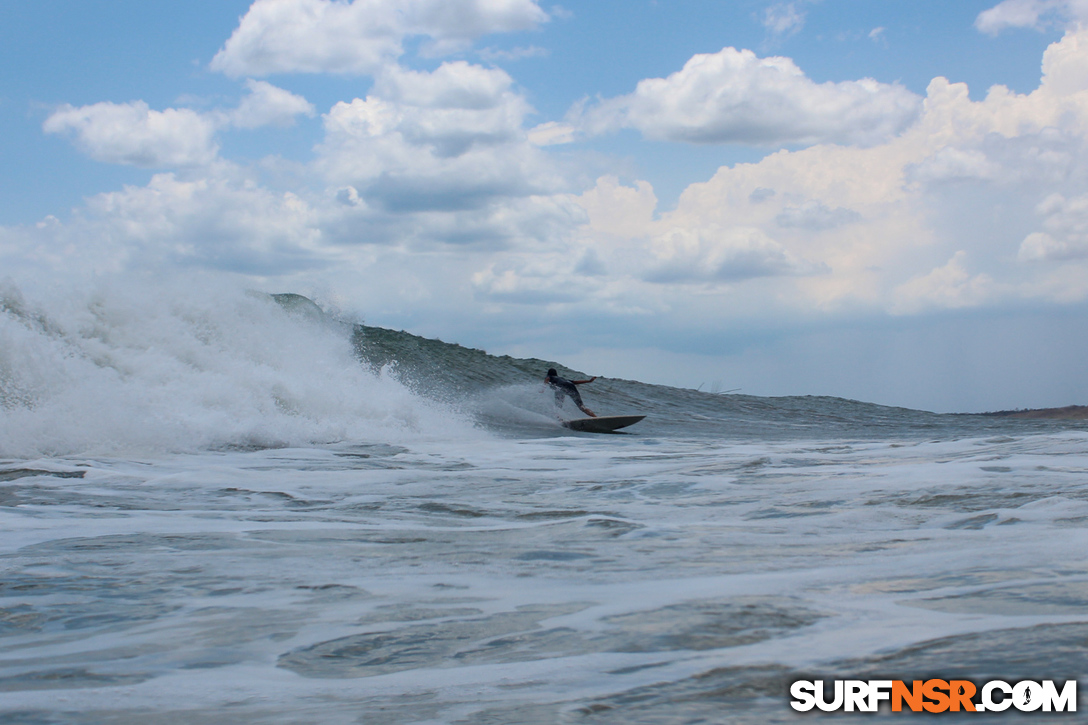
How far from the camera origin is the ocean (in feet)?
7.89

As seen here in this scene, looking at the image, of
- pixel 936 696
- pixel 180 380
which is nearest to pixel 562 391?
pixel 180 380

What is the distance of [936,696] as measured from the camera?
7.04 feet

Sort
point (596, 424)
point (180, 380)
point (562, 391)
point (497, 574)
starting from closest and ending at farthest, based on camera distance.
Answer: point (497, 574)
point (180, 380)
point (596, 424)
point (562, 391)

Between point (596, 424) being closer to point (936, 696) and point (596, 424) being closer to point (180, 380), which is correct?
point (180, 380)

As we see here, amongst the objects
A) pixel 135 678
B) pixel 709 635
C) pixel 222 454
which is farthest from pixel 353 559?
pixel 222 454

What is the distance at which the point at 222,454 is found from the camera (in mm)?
9750

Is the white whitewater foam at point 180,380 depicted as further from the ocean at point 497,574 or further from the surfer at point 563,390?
the surfer at point 563,390

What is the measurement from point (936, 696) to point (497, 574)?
214 centimetres

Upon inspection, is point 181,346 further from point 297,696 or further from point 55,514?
point 297,696

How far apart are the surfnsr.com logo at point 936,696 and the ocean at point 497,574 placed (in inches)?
2.4

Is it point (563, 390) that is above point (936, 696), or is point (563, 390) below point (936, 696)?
above

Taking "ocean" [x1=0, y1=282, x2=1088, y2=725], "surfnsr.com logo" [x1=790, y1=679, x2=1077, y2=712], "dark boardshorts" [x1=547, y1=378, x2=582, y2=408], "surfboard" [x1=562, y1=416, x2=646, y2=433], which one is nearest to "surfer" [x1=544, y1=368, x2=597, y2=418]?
"dark boardshorts" [x1=547, y1=378, x2=582, y2=408]

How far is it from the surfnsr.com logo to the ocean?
0.20 feet

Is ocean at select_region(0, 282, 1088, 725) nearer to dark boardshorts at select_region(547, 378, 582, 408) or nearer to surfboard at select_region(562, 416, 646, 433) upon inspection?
surfboard at select_region(562, 416, 646, 433)
